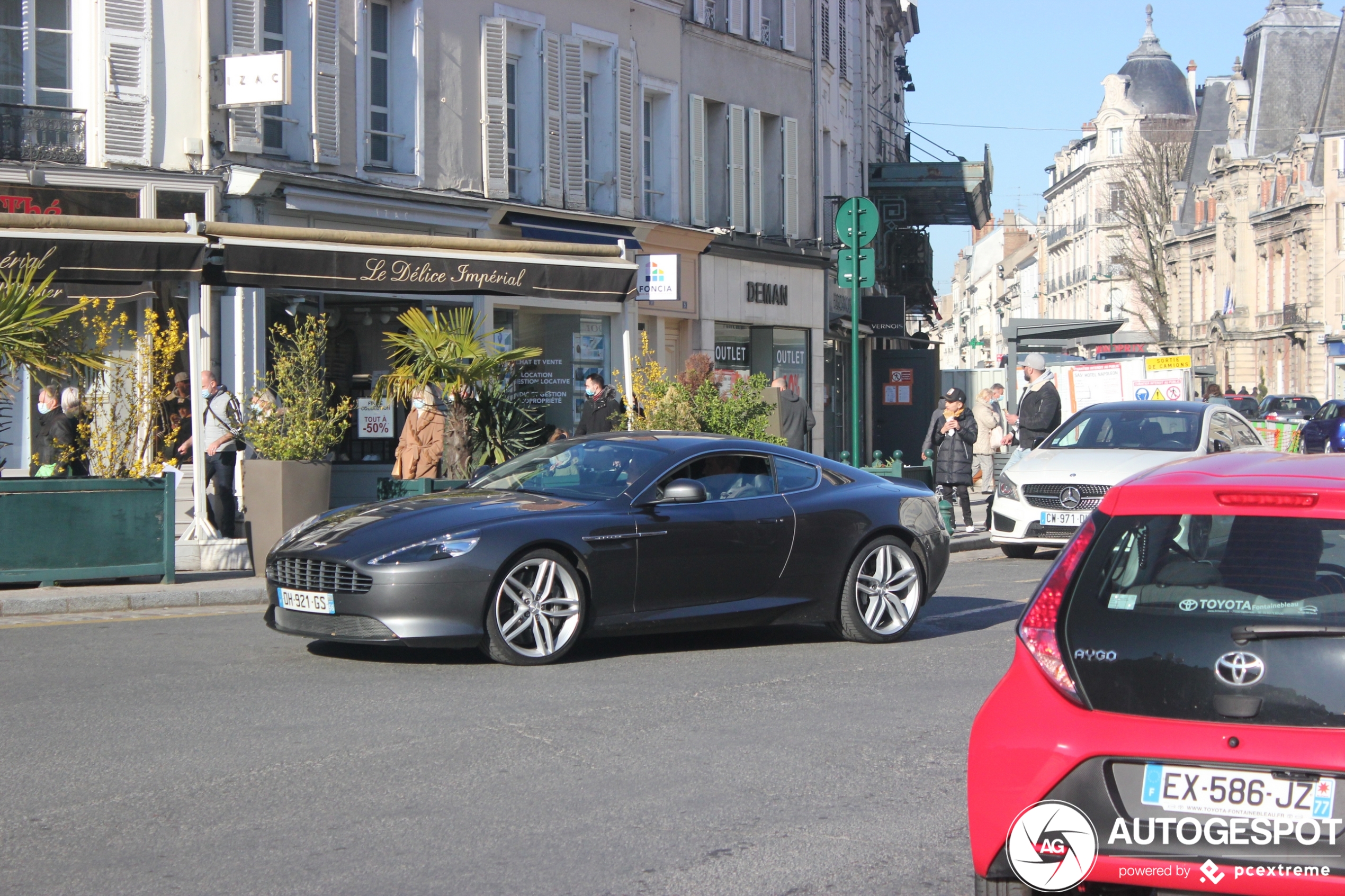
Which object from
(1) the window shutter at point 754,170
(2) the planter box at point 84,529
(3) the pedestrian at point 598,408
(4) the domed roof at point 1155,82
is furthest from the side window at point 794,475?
(4) the domed roof at point 1155,82

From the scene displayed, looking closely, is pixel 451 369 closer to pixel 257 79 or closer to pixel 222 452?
pixel 222 452

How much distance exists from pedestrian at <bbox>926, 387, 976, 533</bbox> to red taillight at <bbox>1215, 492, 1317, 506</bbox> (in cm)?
1358

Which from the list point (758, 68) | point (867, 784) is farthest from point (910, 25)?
point (867, 784)

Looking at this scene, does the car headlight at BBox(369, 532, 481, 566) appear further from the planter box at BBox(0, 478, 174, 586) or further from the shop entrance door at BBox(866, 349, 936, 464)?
the shop entrance door at BBox(866, 349, 936, 464)

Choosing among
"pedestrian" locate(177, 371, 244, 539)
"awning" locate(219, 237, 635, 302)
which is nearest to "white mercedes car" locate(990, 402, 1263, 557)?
"awning" locate(219, 237, 635, 302)

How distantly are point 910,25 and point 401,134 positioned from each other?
3249 cm

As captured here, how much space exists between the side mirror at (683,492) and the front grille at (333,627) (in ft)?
6.19

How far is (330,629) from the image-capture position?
26.9ft

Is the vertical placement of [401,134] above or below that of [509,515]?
above

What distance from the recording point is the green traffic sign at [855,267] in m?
18.9

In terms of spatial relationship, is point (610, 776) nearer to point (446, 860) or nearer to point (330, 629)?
point (446, 860)

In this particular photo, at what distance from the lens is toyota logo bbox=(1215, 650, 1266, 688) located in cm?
364

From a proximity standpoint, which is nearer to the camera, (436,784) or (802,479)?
(436,784)

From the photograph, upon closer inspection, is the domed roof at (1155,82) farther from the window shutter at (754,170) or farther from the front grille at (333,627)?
the front grille at (333,627)
